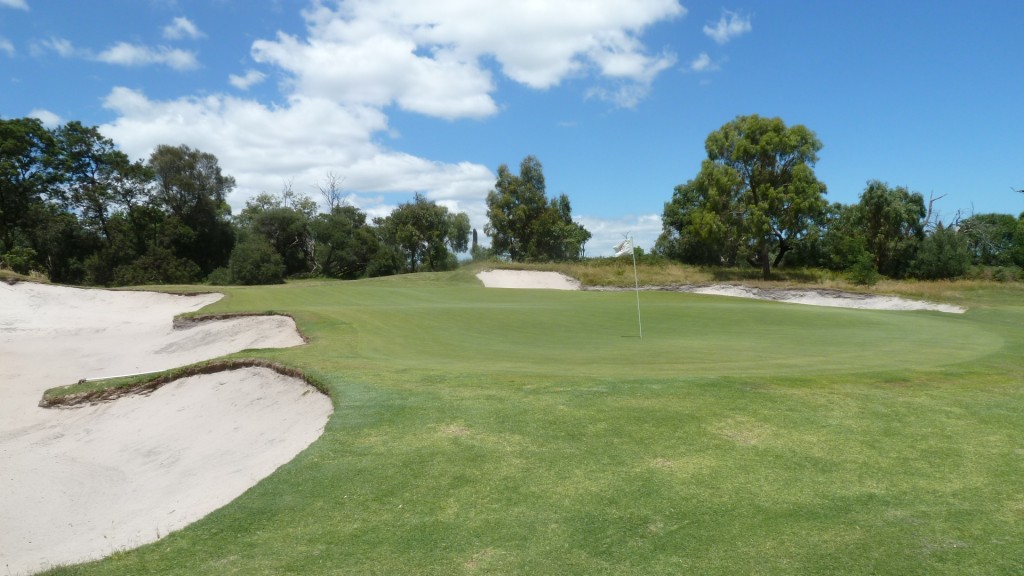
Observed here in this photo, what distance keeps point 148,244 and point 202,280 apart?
605 cm

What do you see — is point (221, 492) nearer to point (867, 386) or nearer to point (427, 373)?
point (427, 373)

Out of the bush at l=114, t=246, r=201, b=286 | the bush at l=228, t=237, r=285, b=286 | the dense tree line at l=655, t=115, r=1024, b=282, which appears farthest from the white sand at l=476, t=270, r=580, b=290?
the bush at l=114, t=246, r=201, b=286

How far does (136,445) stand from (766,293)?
4155cm

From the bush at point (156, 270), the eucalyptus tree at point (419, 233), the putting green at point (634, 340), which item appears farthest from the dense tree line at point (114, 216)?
the putting green at point (634, 340)

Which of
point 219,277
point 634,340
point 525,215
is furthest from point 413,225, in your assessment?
point 634,340

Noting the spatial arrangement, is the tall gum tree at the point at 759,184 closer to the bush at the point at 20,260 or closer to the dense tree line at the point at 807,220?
the dense tree line at the point at 807,220

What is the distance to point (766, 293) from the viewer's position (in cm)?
4369

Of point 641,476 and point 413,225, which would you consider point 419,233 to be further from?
point 641,476

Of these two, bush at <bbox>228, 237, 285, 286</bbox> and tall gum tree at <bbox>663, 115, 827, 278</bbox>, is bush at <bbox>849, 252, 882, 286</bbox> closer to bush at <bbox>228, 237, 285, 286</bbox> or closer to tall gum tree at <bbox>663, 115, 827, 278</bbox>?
tall gum tree at <bbox>663, 115, 827, 278</bbox>

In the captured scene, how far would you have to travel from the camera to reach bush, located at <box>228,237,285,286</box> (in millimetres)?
60250

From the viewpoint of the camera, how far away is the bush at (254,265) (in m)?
60.2

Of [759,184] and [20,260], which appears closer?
[20,260]

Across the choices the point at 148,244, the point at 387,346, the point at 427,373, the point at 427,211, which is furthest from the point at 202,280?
the point at 427,373

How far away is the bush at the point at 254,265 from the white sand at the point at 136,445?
39479 millimetres
